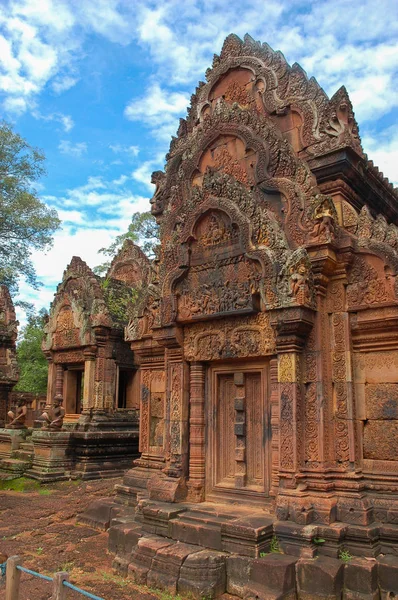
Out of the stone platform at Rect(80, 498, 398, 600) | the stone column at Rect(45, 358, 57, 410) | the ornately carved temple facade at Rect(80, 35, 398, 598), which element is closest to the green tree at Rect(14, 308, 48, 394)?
Result: the stone column at Rect(45, 358, 57, 410)

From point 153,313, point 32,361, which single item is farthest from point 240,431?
point 32,361

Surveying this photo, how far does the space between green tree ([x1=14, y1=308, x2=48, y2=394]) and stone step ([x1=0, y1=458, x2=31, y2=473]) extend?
1500cm

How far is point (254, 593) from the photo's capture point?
5.07 metres

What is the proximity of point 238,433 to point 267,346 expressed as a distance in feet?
4.04

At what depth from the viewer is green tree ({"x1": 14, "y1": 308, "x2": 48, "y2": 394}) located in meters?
28.7

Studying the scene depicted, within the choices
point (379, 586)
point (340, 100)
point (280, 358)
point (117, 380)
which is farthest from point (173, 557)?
point (117, 380)

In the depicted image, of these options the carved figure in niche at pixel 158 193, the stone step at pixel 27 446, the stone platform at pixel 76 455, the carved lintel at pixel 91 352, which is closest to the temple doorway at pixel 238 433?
the carved figure in niche at pixel 158 193

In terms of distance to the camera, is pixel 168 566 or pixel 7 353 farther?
pixel 7 353

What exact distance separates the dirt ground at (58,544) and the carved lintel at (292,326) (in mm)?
2961

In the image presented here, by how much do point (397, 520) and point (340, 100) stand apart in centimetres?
527

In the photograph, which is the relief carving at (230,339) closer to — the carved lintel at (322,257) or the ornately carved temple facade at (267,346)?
the ornately carved temple facade at (267,346)

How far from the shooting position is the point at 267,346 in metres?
6.43

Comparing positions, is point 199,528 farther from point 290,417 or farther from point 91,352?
point 91,352

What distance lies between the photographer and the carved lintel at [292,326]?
5.99m
